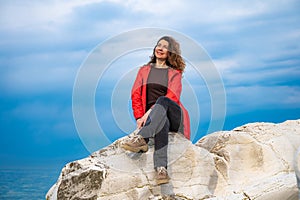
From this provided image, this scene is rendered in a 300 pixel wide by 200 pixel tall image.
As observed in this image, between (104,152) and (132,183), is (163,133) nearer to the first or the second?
(132,183)

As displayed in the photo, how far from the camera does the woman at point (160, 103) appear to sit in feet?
19.0

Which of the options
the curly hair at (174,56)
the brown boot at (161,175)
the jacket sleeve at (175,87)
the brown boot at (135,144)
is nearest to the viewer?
the brown boot at (161,175)

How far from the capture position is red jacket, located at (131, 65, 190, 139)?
6301mm

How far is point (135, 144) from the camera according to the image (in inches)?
233

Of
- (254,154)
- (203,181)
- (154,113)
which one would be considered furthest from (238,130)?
(154,113)

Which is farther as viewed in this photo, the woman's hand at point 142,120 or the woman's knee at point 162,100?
the woman's hand at point 142,120

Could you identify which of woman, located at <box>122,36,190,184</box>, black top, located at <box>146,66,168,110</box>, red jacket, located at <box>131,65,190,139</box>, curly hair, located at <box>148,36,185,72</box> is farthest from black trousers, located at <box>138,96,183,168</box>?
curly hair, located at <box>148,36,185,72</box>

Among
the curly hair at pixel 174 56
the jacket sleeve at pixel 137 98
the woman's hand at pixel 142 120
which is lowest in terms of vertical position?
the woman's hand at pixel 142 120

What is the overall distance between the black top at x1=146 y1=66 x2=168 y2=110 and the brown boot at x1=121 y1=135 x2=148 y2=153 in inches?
24.6

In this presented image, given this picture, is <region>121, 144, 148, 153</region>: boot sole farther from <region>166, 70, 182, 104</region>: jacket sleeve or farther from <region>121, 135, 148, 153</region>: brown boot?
<region>166, 70, 182, 104</region>: jacket sleeve

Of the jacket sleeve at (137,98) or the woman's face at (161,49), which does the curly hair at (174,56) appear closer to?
the woman's face at (161,49)

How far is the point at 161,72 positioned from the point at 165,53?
27 cm

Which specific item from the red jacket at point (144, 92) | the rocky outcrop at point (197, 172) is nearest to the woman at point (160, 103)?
the red jacket at point (144, 92)

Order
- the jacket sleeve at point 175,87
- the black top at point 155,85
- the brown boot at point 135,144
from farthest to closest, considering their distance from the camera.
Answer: the black top at point 155,85 < the jacket sleeve at point 175,87 < the brown boot at point 135,144
